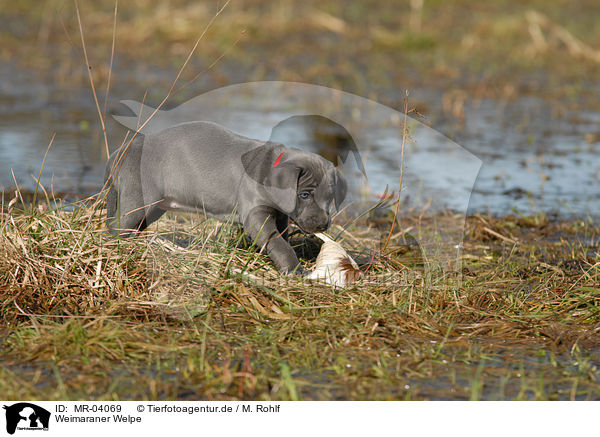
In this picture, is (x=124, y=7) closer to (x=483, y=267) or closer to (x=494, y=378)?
(x=483, y=267)

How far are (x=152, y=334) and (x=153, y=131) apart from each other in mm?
1456

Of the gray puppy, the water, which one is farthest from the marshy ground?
the water

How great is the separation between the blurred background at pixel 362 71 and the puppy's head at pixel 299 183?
300cm

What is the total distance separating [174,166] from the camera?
16.2 ft

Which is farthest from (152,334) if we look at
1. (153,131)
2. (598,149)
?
(598,149)

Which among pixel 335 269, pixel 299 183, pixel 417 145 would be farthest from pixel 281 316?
pixel 417 145

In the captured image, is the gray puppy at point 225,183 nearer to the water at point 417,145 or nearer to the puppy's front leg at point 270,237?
the puppy's front leg at point 270,237

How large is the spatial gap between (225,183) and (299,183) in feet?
1.54

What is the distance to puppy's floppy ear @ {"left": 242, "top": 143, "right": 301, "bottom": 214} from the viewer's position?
→ 4.64 m

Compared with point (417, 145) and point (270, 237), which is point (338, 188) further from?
point (417, 145)

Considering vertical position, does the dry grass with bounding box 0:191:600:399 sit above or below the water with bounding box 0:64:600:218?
above

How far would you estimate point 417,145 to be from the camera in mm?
9820
